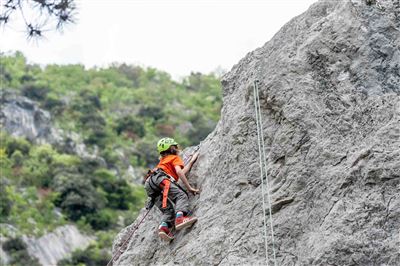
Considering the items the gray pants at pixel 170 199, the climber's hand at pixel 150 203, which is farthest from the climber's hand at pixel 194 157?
the climber's hand at pixel 150 203

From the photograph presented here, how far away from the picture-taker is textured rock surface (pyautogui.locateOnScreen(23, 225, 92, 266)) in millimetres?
31984

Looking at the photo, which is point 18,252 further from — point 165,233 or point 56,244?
point 165,233

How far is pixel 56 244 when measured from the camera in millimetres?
34344

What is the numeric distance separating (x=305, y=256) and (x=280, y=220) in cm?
47

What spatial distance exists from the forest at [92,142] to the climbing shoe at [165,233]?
23.7 meters

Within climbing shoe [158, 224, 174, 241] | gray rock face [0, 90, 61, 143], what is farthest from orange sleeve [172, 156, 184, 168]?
gray rock face [0, 90, 61, 143]

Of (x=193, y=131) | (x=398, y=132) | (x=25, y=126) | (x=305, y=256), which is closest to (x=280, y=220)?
(x=305, y=256)

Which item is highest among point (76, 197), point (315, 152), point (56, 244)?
point (76, 197)

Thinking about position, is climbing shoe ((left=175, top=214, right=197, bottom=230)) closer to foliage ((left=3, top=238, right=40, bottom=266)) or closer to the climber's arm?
the climber's arm

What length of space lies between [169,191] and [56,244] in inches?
1107

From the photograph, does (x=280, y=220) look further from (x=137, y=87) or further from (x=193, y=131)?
(x=137, y=87)

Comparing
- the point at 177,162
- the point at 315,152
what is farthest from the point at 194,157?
the point at 315,152

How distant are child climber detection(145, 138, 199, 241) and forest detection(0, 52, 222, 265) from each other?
2331cm

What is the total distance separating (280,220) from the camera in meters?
5.96
